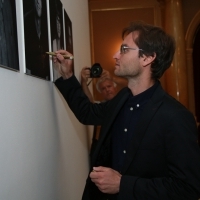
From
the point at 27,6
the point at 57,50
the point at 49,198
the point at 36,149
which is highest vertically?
the point at 27,6

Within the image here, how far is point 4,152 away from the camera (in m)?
0.81

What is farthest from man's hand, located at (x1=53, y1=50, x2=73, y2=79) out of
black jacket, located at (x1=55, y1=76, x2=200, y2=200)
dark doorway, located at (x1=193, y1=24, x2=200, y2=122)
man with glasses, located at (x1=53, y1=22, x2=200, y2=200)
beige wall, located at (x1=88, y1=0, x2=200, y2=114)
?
dark doorway, located at (x1=193, y1=24, x2=200, y2=122)

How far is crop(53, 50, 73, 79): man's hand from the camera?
1416 mm

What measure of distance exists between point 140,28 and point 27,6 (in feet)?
2.02

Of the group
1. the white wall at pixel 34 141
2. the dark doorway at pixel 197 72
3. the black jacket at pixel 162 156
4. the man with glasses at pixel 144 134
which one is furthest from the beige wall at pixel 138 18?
the black jacket at pixel 162 156

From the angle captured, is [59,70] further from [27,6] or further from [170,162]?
[170,162]

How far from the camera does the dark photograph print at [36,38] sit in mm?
1023

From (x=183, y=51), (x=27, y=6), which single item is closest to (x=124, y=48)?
(x=27, y=6)

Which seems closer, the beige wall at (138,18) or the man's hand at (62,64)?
the man's hand at (62,64)

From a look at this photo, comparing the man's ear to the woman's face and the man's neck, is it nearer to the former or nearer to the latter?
the man's neck

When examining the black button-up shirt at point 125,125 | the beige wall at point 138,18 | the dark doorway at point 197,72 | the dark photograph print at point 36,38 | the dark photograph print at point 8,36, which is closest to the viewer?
the dark photograph print at point 8,36

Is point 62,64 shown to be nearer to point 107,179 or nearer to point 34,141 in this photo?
point 34,141

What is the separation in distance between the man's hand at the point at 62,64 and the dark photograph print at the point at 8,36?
51cm

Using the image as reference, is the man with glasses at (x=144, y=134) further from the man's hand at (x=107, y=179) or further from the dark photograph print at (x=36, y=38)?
the dark photograph print at (x=36, y=38)
